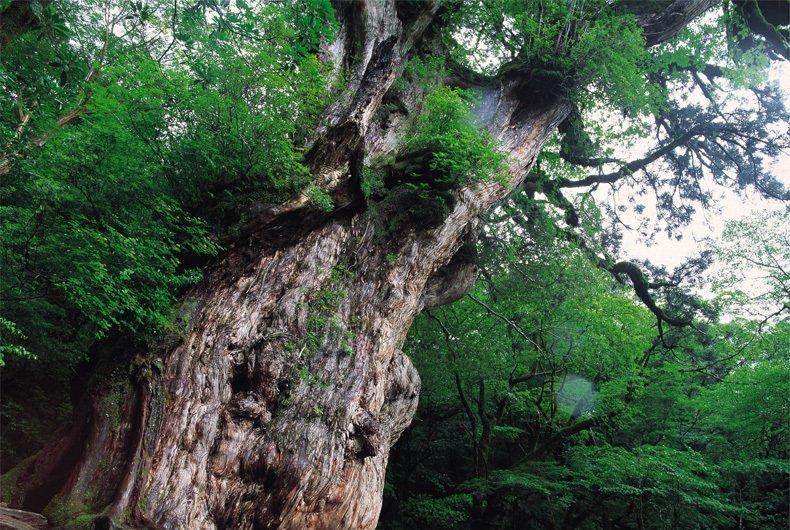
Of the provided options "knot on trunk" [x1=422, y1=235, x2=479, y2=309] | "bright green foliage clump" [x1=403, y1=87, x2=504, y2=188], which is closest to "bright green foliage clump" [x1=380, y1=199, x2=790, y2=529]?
"knot on trunk" [x1=422, y1=235, x2=479, y2=309]

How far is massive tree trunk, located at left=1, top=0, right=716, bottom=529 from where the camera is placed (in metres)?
3.44

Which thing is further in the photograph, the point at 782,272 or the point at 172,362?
the point at 782,272

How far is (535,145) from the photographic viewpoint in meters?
8.45

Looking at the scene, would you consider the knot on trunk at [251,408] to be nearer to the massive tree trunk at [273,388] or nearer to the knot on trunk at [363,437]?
the massive tree trunk at [273,388]

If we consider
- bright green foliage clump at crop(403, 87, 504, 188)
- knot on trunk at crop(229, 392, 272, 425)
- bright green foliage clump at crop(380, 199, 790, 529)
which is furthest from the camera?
bright green foliage clump at crop(380, 199, 790, 529)

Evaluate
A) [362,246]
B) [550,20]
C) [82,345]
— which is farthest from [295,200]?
[550,20]

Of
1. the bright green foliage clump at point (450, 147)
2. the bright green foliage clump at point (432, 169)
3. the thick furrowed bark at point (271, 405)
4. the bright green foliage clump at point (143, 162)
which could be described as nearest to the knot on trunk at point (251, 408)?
the thick furrowed bark at point (271, 405)

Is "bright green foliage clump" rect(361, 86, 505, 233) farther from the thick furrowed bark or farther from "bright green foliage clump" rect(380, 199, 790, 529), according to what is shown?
"bright green foliage clump" rect(380, 199, 790, 529)

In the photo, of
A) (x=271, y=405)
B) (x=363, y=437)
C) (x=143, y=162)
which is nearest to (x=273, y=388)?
(x=271, y=405)

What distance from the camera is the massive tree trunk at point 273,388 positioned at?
344 centimetres

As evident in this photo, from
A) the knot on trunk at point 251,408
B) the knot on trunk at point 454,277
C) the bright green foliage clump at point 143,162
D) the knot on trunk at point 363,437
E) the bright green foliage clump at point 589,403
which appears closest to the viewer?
the bright green foliage clump at point 143,162

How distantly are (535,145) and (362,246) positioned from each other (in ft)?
13.7

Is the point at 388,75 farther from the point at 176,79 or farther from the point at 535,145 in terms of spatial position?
the point at 535,145

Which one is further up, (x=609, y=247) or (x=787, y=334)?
(x=609, y=247)
